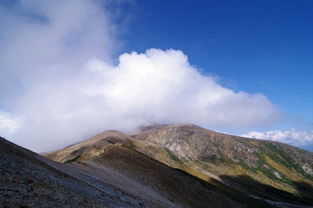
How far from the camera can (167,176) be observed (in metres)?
65.6

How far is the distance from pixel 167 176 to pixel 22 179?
49775 mm

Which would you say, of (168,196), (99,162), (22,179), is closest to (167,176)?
(168,196)

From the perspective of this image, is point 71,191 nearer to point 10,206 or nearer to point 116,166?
point 10,206

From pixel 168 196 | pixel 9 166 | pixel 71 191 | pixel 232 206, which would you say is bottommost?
pixel 232 206

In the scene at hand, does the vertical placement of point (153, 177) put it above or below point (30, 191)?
below

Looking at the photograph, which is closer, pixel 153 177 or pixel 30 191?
pixel 30 191

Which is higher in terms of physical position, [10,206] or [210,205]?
[10,206]

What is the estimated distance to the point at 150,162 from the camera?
73.1m

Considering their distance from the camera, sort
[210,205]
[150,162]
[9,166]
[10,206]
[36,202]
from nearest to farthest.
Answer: [10,206], [36,202], [9,166], [210,205], [150,162]

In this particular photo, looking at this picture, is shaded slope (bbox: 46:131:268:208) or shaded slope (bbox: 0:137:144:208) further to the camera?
shaded slope (bbox: 46:131:268:208)

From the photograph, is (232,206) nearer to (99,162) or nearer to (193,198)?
(193,198)

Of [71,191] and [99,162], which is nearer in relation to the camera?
[71,191]

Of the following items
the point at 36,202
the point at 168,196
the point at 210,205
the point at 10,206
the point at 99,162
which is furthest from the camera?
the point at 210,205

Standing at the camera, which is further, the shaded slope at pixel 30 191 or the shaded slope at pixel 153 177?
the shaded slope at pixel 153 177
